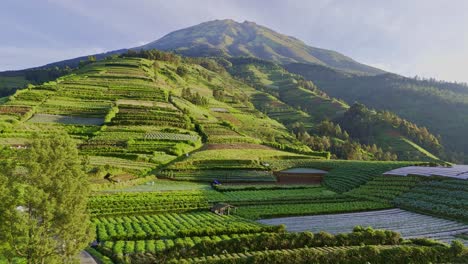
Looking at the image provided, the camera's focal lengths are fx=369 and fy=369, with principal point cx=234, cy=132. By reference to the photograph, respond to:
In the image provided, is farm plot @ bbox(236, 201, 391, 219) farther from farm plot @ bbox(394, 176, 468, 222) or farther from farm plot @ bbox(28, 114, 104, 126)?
farm plot @ bbox(28, 114, 104, 126)

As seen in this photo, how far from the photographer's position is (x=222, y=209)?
45.8m

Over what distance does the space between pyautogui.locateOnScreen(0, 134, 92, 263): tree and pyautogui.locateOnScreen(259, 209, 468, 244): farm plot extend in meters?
23.3

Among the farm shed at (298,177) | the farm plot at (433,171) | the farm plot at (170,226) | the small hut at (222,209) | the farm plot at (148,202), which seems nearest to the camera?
the farm plot at (170,226)

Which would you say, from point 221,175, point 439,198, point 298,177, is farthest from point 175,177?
point 439,198

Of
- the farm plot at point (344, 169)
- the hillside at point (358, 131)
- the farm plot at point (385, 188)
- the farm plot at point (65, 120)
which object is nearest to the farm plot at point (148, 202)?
the farm plot at point (385, 188)

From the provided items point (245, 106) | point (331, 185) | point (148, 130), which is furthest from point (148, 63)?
point (331, 185)

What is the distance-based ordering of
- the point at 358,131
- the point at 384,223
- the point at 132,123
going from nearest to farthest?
the point at 384,223 → the point at 132,123 → the point at 358,131

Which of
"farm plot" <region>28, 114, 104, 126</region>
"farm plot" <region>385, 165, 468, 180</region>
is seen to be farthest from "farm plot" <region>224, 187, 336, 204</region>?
"farm plot" <region>28, 114, 104, 126</region>

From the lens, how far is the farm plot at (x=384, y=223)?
3794 centimetres

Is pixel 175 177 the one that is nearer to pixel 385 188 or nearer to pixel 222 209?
pixel 222 209

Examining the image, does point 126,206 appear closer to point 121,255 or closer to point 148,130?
point 121,255

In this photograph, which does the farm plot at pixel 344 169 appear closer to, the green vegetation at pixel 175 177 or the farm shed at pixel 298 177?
the green vegetation at pixel 175 177

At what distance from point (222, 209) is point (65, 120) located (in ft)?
176

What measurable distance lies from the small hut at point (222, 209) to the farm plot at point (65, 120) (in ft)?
158
